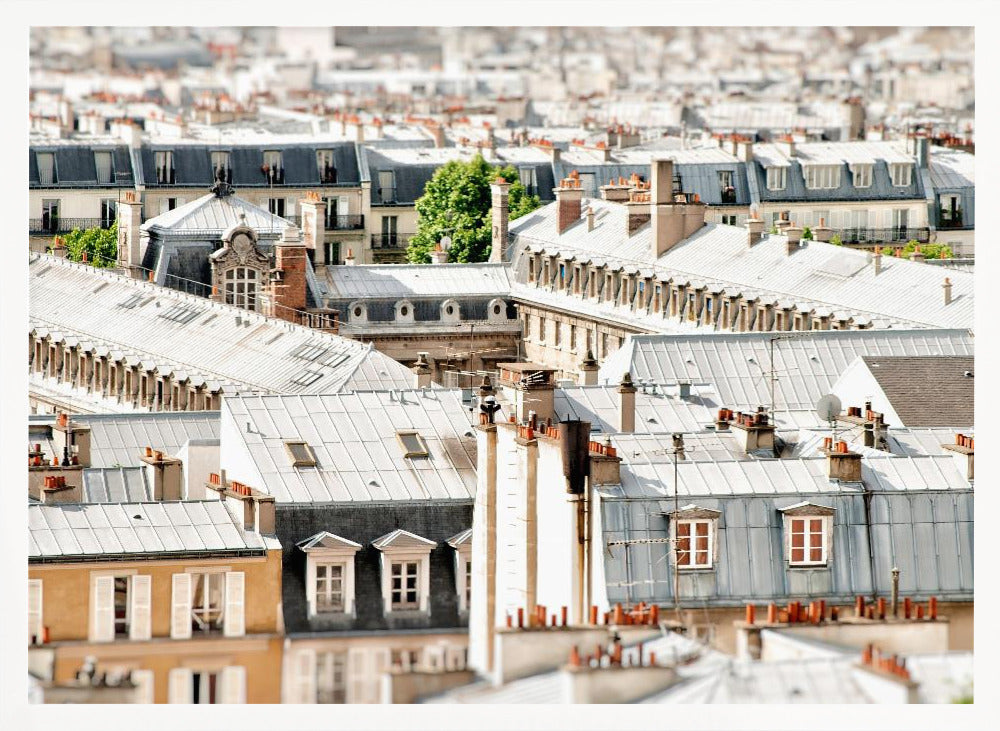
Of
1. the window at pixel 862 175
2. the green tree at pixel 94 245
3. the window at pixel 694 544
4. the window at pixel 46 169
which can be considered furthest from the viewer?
the window at pixel 862 175

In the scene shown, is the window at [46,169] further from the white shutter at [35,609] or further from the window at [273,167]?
the white shutter at [35,609]

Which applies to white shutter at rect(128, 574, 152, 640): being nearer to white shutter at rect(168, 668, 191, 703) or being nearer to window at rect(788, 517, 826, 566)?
white shutter at rect(168, 668, 191, 703)

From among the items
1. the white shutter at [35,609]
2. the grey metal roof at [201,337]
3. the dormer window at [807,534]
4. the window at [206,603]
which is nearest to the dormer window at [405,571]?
the window at [206,603]

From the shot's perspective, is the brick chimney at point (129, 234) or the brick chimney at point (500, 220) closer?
the brick chimney at point (129, 234)

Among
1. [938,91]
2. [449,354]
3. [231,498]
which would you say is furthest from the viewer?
[938,91]

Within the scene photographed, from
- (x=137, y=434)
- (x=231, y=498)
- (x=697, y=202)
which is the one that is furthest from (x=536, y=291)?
(x=231, y=498)

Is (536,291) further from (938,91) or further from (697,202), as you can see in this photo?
(938,91)

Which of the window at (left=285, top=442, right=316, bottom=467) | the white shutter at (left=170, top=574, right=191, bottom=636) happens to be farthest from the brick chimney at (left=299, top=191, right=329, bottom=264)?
the white shutter at (left=170, top=574, right=191, bottom=636)
